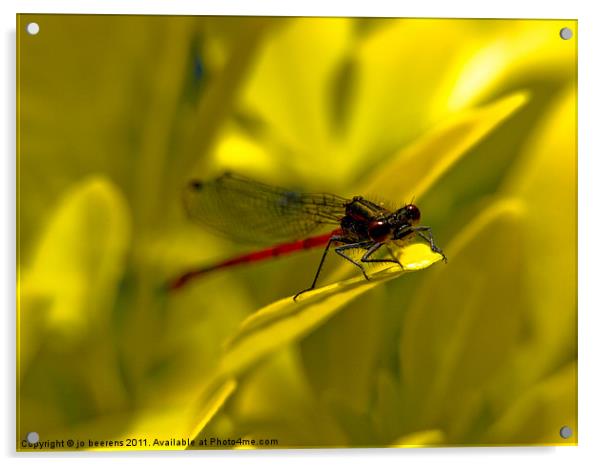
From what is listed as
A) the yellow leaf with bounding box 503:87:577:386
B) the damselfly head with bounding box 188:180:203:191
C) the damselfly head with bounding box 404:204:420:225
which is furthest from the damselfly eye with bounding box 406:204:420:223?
the damselfly head with bounding box 188:180:203:191

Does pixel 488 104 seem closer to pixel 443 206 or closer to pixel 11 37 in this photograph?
pixel 443 206

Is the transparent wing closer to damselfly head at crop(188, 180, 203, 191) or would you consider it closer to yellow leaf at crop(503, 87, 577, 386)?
damselfly head at crop(188, 180, 203, 191)

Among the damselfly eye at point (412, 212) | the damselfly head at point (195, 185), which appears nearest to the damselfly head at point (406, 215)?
the damselfly eye at point (412, 212)

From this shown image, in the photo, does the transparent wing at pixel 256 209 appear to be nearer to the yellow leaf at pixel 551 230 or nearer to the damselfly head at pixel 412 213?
the damselfly head at pixel 412 213

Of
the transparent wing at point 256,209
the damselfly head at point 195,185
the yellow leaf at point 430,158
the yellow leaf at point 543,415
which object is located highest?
the damselfly head at point 195,185

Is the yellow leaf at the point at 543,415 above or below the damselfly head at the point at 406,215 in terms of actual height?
below

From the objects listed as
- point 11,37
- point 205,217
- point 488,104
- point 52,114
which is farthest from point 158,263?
point 488,104

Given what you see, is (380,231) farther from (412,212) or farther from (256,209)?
(256,209)
